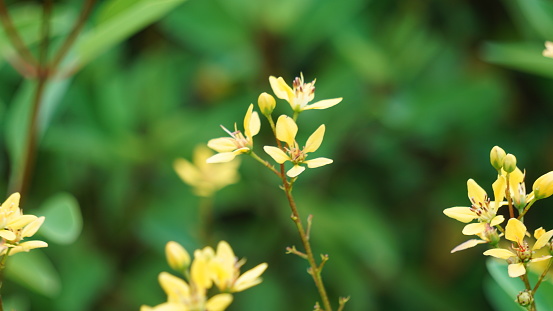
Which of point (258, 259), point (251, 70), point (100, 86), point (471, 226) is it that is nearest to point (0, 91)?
point (100, 86)

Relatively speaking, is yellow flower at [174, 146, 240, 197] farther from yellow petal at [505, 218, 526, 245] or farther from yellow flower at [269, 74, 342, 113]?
yellow petal at [505, 218, 526, 245]

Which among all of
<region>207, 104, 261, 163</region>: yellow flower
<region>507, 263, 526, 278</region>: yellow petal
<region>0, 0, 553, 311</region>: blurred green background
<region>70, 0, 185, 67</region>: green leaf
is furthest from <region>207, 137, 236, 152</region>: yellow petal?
<region>0, 0, 553, 311</region>: blurred green background

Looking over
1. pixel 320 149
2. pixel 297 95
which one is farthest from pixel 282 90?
pixel 320 149

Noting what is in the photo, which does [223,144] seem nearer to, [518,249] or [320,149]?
[518,249]

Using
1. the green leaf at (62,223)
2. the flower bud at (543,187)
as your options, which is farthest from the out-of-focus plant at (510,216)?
the green leaf at (62,223)

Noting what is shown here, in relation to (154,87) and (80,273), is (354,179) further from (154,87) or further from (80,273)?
(80,273)

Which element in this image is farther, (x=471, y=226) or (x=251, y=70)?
(x=251, y=70)

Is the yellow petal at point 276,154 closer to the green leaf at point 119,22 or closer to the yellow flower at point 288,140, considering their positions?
the yellow flower at point 288,140
